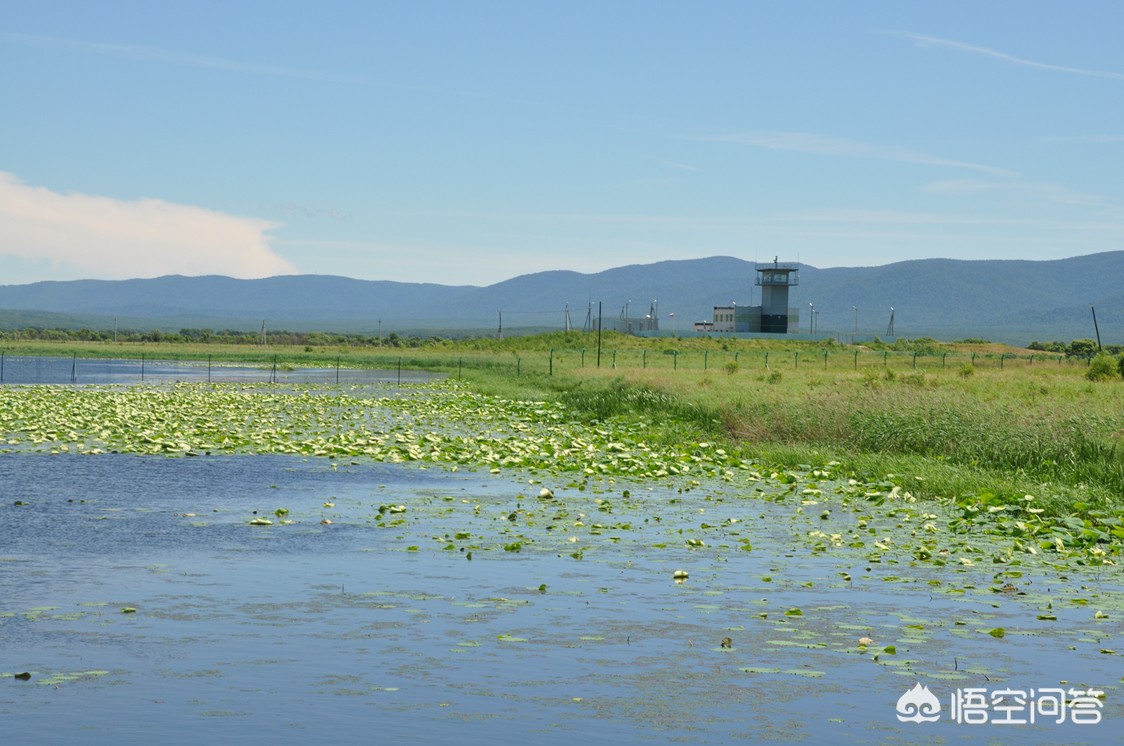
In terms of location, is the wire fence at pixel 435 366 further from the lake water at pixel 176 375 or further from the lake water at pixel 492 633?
the lake water at pixel 492 633

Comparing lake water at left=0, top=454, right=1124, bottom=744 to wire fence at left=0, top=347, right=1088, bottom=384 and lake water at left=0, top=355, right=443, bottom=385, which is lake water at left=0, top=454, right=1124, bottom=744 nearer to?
wire fence at left=0, top=347, right=1088, bottom=384

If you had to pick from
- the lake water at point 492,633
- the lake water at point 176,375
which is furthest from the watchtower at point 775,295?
the lake water at point 492,633

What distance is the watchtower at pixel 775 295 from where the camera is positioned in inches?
6604

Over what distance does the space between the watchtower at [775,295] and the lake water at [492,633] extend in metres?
149

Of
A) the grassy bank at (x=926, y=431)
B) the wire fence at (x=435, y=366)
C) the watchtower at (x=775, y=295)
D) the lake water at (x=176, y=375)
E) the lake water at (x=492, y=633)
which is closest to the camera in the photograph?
the lake water at (x=492, y=633)

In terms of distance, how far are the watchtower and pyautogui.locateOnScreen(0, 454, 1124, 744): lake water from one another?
487ft

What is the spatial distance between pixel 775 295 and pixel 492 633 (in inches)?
6347

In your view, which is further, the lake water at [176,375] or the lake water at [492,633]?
the lake water at [176,375]

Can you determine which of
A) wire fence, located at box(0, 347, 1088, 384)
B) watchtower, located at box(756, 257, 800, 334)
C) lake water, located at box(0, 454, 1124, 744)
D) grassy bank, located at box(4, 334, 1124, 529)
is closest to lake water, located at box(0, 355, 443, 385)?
wire fence, located at box(0, 347, 1088, 384)

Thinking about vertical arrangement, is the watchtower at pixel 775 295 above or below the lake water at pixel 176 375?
above

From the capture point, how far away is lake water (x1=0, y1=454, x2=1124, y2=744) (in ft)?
33.6

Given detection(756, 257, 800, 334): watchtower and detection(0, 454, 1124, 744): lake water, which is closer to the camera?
detection(0, 454, 1124, 744): lake water

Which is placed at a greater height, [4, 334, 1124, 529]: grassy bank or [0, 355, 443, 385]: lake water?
[4, 334, 1124, 529]: grassy bank

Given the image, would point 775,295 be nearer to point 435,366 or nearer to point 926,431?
point 435,366
